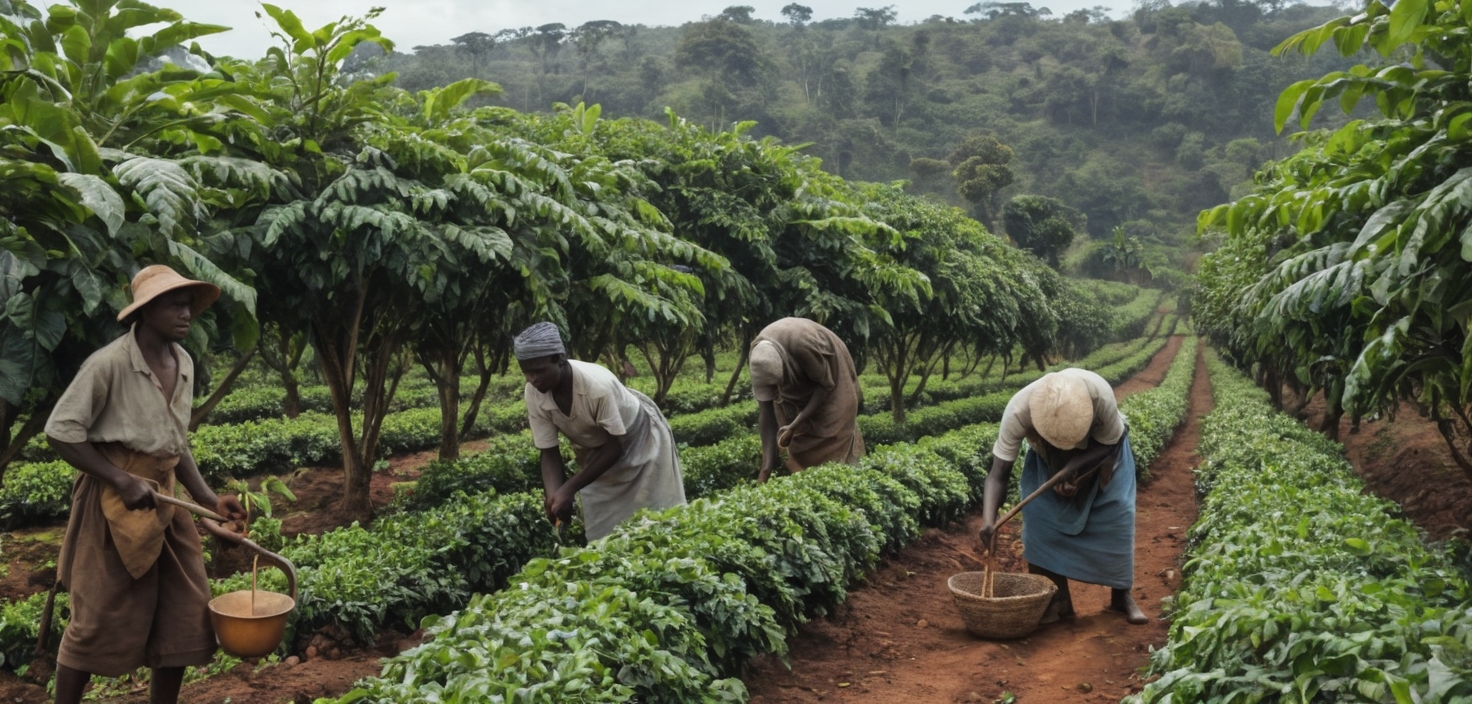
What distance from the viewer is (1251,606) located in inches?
146

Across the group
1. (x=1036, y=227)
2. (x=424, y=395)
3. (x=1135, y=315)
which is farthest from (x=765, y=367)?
(x=1135, y=315)

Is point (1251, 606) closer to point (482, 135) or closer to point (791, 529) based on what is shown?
point (791, 529)

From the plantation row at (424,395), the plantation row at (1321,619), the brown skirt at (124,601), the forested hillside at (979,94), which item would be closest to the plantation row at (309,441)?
the plantation row at (424,395)

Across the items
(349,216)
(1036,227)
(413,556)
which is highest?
(349,216)

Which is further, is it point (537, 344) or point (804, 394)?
point (804, 394)

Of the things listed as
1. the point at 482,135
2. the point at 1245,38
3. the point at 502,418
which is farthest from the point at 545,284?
the point at 1245,38

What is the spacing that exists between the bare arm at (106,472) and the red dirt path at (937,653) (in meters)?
2.84

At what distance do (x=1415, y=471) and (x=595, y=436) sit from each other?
41.2ft

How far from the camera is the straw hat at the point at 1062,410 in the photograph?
602 centimetres

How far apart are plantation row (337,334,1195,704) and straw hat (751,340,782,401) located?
765 mm

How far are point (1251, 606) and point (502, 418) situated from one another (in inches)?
650

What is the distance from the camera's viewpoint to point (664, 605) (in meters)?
4.58

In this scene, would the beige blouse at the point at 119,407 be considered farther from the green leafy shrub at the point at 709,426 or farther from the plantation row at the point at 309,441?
the green leafy shrub at the point at 709,426

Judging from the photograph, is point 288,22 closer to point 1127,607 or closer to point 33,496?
point 33,496
